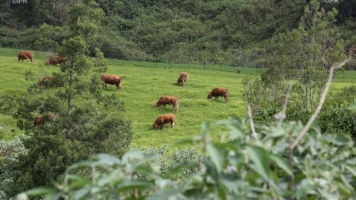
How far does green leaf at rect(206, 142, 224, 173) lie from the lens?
2107 millimetres

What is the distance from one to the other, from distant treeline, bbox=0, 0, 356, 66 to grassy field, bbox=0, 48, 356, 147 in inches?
382

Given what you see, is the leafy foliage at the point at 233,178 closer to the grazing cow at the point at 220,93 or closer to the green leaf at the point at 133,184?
the green leaf at the point at 133,184

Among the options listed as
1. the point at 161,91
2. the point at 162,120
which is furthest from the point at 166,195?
the point at 161,91

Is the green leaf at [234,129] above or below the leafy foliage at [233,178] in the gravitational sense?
above

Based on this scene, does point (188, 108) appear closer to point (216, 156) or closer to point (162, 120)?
point (162, 120)

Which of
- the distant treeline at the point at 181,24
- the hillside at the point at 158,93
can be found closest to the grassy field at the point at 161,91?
the hillside at the point at 158,93

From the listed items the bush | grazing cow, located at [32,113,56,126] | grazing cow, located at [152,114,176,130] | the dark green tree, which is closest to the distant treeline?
grazing cow, located at [152,114,176,130]

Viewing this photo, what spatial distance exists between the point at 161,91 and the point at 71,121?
767 inches

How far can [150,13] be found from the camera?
71.4 meters

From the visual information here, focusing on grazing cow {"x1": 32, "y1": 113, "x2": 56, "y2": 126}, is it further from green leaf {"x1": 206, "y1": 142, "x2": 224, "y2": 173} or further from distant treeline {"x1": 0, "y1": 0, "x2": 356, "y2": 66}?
distant treeline {"x1": 0, "y1": 0, "x2": 356, "y2": 66}

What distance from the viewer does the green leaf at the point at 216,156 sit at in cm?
211

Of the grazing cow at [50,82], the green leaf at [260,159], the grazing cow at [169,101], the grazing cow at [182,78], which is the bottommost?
the grazing cow at [169,101]

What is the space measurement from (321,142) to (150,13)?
228ft

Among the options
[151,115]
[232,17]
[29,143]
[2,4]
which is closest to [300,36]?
[151,115]
